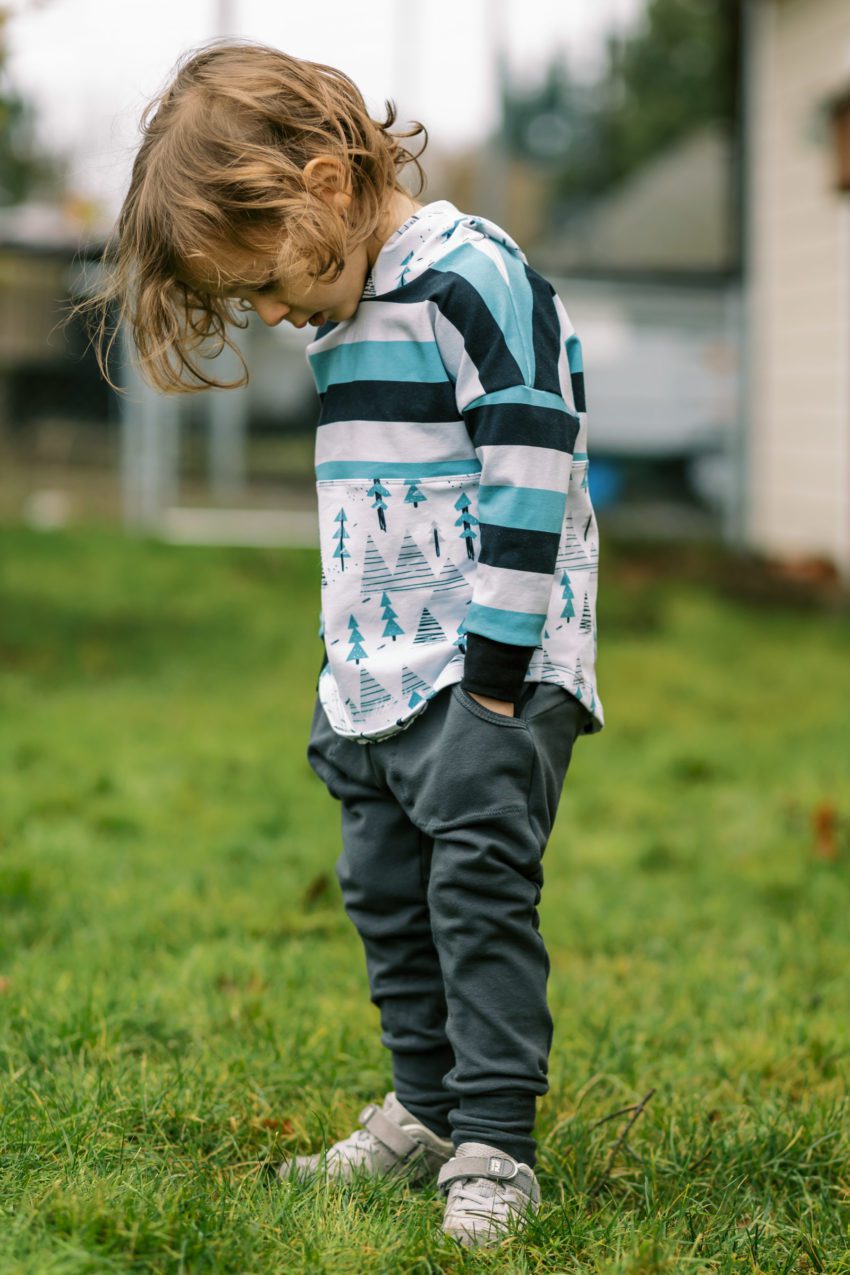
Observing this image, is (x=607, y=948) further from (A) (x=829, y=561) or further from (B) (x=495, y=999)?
(A) (x=829, y=561)

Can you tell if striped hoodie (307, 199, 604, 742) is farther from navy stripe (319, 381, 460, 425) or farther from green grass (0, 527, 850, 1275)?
green grass (0, 527, 850, 1275)

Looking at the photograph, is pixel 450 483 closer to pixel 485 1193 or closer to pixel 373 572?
pixel 373 572

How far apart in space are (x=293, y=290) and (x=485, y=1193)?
124cm

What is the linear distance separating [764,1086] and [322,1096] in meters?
0.77

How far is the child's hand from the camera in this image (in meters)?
1.92

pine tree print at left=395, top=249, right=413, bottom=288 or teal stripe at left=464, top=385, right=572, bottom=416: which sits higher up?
pine tree print at left=395, top=249, right=413, bottom=288

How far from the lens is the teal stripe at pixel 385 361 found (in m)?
1.95

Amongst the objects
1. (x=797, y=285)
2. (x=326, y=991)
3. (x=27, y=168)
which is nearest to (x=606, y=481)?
(x=797, y=285)

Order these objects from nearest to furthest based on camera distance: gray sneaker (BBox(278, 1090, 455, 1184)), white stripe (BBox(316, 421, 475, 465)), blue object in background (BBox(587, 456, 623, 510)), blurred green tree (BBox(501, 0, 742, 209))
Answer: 1. white stripe (BBox(316, 421, 475, 465))
2. gray sneaker (BBox(278, 1090, 455, 1184))
3. blurred green tree (BBox(501, 0, 742, 209))
4. blue object in background (BBox(587, 456, 623, 510))

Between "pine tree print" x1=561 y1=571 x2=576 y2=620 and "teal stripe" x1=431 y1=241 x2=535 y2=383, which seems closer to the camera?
"teal stripe" x1=431 y1=241 x2=535 y2=383

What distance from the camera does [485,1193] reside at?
192 centimetres

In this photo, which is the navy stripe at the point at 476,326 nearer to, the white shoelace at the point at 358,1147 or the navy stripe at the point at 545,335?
the navy stripe at the point at 545,335

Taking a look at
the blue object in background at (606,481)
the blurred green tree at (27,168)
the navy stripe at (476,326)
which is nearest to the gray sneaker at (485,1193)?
the navy stripe at (476,326)

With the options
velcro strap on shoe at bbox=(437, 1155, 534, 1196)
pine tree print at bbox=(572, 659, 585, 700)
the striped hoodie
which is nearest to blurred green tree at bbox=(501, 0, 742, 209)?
the striped hoodie
